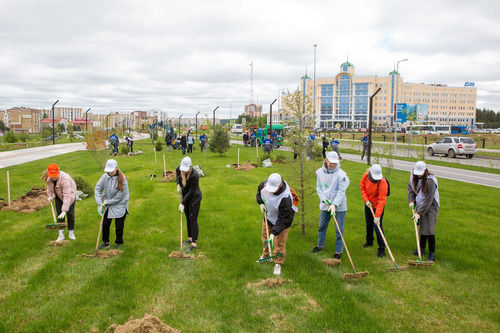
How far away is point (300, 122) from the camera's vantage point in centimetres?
739

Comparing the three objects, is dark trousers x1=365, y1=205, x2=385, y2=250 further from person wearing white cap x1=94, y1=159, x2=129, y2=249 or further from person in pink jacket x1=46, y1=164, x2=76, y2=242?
person in pink jacket x1=46, y1=164, x2=76, y2=242

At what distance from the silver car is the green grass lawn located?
2029cm

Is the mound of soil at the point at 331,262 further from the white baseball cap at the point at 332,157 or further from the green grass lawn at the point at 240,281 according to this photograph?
the white baseball cap at the point at 332,157

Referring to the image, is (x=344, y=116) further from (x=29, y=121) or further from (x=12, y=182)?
(x=12, y=182)

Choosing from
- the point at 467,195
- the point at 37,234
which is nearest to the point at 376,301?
the point at 37,234

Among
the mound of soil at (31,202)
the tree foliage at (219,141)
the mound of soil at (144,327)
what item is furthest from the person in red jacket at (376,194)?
the tree foliage at (219,141)

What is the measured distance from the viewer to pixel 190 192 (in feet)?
21.4

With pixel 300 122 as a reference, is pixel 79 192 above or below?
below

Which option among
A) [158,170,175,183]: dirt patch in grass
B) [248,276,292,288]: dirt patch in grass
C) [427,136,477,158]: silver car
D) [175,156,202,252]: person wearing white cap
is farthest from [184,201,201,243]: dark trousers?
[427,136,477,158]: silver car

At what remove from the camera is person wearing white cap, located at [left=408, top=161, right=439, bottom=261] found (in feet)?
19.3

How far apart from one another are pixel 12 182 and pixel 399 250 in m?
14.1

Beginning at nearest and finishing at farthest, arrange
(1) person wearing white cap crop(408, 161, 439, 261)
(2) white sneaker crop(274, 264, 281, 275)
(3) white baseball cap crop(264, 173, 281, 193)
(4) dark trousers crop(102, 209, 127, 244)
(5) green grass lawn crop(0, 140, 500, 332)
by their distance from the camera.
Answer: (5) green grass lawn crop(0, 140, 500, 332), (3) white baseball cap crop(264, 173, 281, 193), (2) white sneaker crop(274, 264, 281, 275), (1) person wearing white cap crop(408, 161, 439, 261), (4) dark trousers crop(102, 209, 127, 244)

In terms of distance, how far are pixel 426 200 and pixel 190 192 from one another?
425 centimetres

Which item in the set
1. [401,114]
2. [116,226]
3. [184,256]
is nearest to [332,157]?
[184,256]
